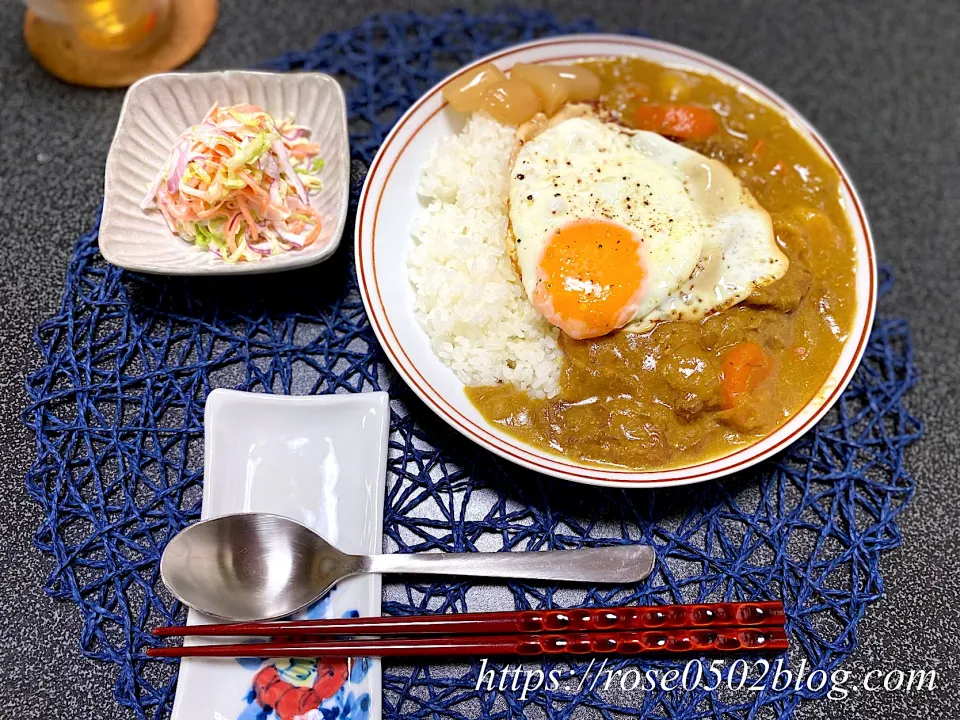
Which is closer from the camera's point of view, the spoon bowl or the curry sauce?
the spoon bowl

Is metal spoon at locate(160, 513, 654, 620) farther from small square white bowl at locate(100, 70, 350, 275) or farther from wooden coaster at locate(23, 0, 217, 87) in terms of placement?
wooden coaster at locate(23, 0, 217, 87)

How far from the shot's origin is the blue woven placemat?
2.40 m

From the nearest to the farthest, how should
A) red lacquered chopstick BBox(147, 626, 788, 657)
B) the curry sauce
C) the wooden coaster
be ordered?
1. red lacquered chopstick BBox(147, 626, 788, 657)
2. the curry sauce
3. the wooden coaster

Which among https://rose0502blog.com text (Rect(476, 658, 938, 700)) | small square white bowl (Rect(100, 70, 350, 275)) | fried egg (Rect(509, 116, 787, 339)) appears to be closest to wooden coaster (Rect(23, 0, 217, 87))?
small square white bowl (Rect(100, 70, 350, 275))

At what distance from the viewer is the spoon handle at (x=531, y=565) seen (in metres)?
2.36

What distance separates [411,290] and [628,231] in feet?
2.72

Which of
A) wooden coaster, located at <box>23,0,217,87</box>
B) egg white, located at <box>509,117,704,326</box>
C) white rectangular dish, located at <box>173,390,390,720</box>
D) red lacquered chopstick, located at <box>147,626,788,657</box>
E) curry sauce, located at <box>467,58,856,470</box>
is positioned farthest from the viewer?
wooden coaster, located at <box>23,0,217,87</box>

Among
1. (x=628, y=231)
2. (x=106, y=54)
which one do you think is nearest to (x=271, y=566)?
A: (x=628, y=231)

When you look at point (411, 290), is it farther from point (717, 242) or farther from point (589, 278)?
point (717, 242)

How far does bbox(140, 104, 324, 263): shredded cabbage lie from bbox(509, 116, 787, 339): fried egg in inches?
32.4

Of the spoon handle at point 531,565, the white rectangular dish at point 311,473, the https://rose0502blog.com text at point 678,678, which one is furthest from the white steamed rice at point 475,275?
the https://rose0502blog.com text at point 678,678

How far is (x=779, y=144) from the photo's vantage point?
9.96ft

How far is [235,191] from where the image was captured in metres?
2.62

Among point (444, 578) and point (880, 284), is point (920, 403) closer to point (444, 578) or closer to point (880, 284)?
point (880, 284)
